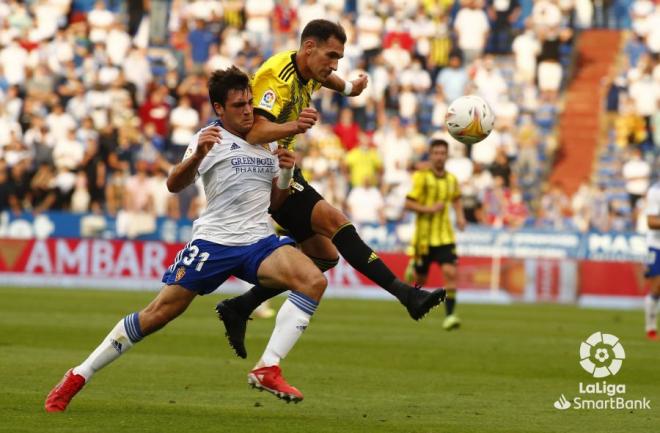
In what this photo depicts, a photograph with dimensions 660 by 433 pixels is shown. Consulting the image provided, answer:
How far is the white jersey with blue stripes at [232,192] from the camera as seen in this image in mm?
9547

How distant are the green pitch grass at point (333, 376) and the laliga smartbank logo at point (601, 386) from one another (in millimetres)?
127

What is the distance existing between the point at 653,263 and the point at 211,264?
35.5 ft

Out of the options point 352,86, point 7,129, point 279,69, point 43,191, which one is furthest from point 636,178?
point 279,69

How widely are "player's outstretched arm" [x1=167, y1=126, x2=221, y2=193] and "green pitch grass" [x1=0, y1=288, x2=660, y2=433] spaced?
1.63 metres

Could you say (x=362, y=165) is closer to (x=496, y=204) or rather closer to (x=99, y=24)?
(x=496, y=204)

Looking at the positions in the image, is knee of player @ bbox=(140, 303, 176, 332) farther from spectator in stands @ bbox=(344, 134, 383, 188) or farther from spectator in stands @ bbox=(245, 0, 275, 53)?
spectator in stands @ bbox=(245, 0, 275, 53)

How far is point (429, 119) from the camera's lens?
31219mm

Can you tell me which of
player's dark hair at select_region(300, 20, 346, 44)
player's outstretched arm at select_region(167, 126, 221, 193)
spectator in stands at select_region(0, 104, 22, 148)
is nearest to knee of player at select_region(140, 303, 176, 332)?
player's outstretched arm at select_region(167, 126, 221, 193)

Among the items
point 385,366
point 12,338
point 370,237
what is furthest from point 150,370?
point 370,237

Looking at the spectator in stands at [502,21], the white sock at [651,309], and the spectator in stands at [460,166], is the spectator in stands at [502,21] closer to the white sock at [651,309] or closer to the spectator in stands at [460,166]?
the spectator in stands at [460,166]

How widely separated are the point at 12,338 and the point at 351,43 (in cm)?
1759

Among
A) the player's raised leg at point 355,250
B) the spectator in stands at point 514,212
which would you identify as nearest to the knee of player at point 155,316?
the player's raised leg at point 355,250

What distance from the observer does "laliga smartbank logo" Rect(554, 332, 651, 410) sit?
10.6 m

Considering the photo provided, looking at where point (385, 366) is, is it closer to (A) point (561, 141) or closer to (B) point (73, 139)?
(B) point (73, 139)
